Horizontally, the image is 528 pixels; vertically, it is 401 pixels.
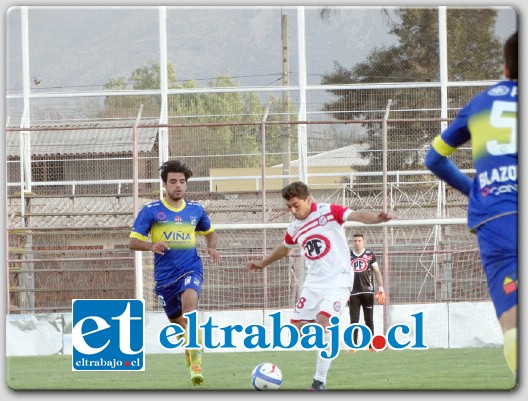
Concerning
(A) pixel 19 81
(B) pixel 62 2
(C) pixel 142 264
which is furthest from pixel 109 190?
(B) pixel 62 2

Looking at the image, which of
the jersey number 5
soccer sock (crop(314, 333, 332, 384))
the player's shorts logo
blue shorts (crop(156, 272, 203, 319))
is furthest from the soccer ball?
the jersey number 5

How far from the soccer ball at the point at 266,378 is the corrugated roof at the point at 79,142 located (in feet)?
27.9

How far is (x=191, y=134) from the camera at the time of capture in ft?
58.0

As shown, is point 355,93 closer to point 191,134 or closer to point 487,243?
point 191,134

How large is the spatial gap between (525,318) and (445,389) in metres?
1.24

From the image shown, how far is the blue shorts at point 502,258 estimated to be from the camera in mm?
5645

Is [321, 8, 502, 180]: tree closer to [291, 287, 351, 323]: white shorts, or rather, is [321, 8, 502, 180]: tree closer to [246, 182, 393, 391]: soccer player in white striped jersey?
[246, 182, 393, 391]: soccer player in white striped jersey

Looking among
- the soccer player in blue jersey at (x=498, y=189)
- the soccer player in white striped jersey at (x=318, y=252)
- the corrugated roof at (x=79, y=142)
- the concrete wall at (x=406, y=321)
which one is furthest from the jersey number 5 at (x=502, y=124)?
the corrugated roof at (x=79, y=142)

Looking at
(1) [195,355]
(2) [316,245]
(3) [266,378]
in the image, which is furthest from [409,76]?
(3) [266,378]

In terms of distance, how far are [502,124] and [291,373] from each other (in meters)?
4.85

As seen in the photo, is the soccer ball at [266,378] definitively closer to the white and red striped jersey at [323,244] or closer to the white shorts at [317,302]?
the white shorts at [317,302]

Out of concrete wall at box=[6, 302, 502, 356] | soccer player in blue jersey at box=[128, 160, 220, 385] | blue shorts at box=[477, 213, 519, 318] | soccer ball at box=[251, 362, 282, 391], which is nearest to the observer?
blue shorts at box=[477, 213, 519, 318]

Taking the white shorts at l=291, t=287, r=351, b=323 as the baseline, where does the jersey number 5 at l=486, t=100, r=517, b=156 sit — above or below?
above

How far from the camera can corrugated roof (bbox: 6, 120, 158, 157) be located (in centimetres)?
1708
